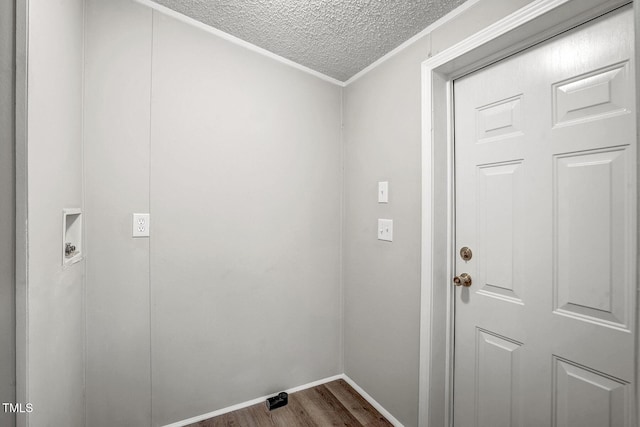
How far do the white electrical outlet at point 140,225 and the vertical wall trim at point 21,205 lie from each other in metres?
0.61

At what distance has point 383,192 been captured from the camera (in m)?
1.69

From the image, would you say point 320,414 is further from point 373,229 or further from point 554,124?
point 554,124

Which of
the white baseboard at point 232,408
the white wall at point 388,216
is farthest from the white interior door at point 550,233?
the white baseboard at point 232,408

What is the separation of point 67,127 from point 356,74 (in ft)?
5.43

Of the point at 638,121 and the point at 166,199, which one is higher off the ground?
the point at 638,121

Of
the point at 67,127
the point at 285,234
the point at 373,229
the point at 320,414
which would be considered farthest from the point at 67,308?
the point at 373,229

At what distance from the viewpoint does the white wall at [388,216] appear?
1.48m

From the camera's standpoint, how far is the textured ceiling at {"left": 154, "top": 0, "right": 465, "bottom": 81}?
131 cm

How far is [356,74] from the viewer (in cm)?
192

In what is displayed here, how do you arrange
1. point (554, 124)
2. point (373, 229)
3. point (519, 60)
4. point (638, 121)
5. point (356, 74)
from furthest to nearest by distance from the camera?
point (356, 74), point (373, 229), point (519, 60), point (554, 124), point (638, 121)

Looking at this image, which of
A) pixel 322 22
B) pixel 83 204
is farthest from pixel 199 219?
pixel 322 22

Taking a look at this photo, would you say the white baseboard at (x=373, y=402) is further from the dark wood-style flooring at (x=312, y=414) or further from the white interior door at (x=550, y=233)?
the white interior door at (x=550, y=233)

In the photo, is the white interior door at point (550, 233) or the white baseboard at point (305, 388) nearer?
the white interior door at point (550, 233)

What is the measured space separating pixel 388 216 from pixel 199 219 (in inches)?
43.8
